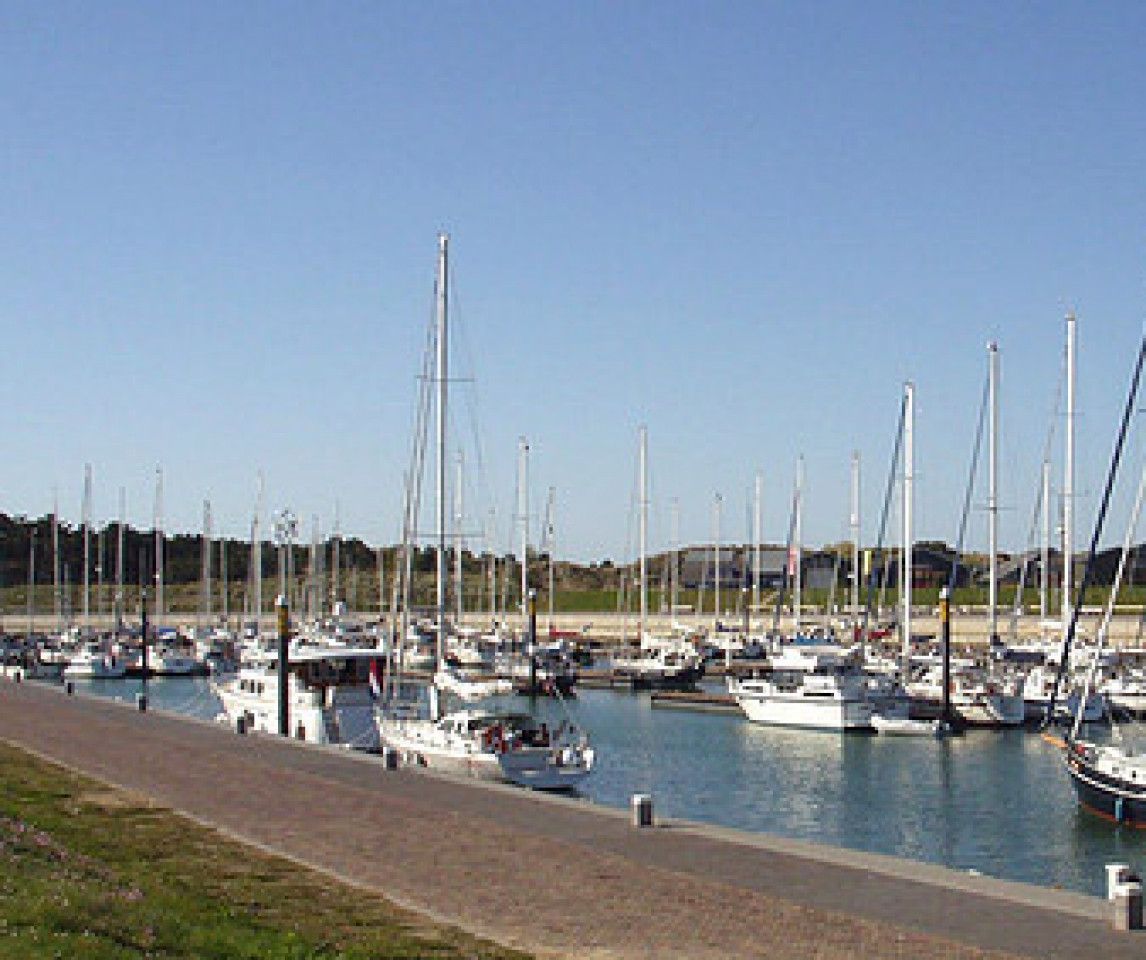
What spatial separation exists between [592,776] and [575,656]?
189 ft

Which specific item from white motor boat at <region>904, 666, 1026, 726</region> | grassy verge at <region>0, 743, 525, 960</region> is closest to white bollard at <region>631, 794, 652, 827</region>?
grassy verge at <region>0, 743, 525, 960</region>

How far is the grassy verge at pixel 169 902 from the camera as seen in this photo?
14750 millimetres

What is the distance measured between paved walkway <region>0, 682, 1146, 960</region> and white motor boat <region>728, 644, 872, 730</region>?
3330 cm

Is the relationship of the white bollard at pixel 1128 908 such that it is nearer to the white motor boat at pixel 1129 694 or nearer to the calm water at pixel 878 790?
the calm water at pixel 878 790

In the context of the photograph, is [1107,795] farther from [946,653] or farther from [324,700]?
[946,653]

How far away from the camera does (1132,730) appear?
61.7 meters

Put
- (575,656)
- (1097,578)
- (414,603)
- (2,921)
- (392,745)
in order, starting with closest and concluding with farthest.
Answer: (2,921) < (392,745) < (575,656) < (1097,578) < (414,603)

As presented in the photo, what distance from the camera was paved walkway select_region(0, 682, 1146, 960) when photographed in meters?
17.9

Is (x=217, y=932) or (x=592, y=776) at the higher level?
(x=217, y=932)

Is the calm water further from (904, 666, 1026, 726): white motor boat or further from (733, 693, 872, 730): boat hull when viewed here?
(904, 666, 1026, 726): white motor boat

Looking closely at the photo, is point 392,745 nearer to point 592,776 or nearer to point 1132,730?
point 592,776

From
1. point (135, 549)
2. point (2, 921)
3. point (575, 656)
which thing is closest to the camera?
point (2, 921)

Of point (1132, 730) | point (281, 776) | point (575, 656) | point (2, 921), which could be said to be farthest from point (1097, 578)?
point (2, 921)

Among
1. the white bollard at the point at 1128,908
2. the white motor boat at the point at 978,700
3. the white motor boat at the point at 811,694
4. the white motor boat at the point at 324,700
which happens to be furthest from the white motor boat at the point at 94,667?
the white bollard at the point at 1128,908
